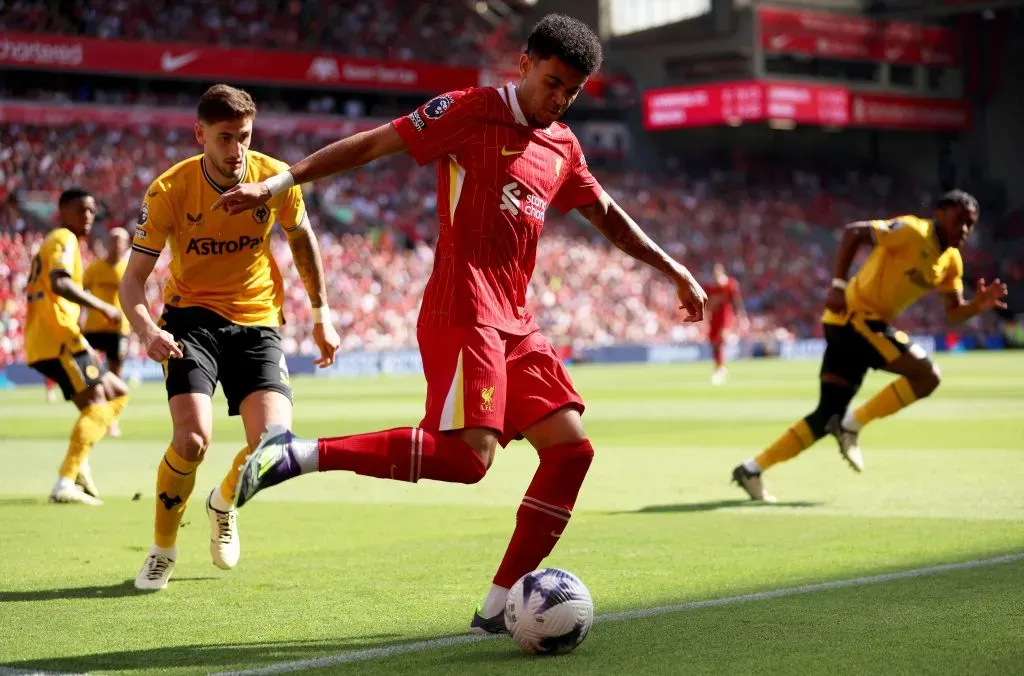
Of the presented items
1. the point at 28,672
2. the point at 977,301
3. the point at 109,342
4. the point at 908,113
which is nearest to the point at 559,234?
A: the point at 908,113

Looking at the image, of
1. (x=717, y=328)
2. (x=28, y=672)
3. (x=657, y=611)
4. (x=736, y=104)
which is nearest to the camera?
(x=28, y=672)

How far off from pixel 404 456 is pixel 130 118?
38.6 m

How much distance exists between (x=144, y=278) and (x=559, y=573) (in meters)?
A: 2.65

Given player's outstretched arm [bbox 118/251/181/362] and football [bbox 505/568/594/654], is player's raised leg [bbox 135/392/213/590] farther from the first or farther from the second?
football [bbox 505/568/594/654]

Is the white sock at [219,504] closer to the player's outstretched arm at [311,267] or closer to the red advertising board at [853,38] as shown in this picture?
the player's outstretched arm at [311,267]

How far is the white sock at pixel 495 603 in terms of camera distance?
5.80m

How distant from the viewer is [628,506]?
424 inches

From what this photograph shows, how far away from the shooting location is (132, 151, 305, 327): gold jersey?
7.13 metres

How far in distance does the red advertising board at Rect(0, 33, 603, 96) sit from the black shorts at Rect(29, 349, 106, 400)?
2684 cm

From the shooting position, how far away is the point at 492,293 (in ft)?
18.7

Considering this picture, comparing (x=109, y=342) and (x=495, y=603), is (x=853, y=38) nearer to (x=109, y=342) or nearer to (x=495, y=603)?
(x=109, y=342)

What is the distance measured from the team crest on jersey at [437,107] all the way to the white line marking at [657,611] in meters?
2.02

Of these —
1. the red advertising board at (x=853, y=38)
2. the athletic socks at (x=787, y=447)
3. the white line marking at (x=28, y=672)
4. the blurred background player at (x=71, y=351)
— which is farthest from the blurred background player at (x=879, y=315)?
the red advertising board at (x=853, y=38)

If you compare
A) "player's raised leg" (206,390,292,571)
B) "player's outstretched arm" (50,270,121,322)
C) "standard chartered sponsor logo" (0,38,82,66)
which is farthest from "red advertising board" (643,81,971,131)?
"player's raised leg" (206,390,292,571)
